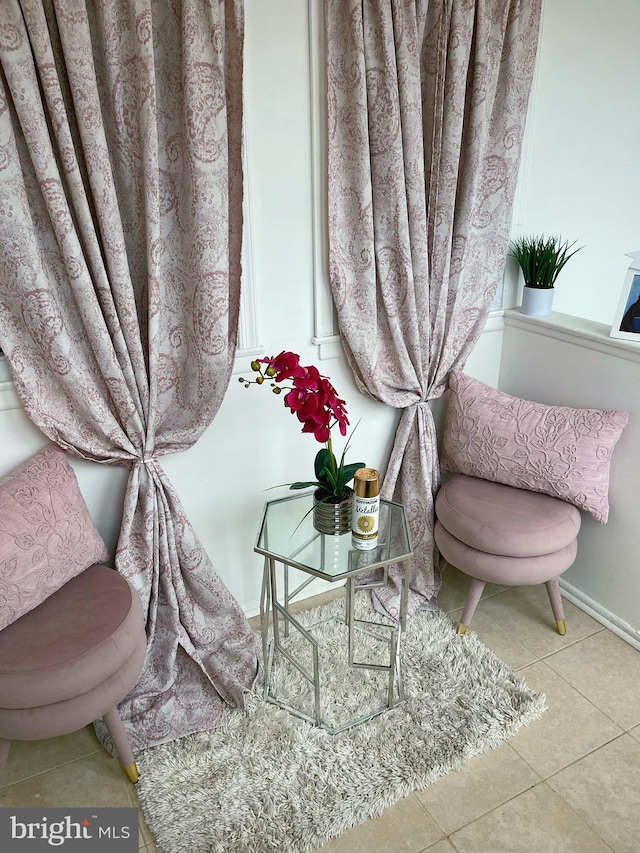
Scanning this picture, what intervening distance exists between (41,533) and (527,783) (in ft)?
4.78

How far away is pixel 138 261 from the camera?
1794 mm

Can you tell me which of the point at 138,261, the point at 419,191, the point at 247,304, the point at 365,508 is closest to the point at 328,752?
the point at 365,508

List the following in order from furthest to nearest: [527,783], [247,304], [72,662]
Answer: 1. [247,304]
2. [527,783]
3. [72,662]

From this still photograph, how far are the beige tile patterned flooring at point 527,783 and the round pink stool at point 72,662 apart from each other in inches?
7.8

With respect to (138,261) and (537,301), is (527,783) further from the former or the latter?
(138,261)

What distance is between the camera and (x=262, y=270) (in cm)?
200

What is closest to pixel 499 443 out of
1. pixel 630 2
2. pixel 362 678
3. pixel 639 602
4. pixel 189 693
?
pixel 639 602

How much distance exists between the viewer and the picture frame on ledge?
212cm

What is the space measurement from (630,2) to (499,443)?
177cm

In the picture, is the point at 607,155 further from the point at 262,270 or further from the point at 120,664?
the point at 120,664

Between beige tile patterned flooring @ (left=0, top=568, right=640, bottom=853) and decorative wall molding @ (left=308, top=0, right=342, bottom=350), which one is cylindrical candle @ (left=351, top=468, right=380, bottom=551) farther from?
beige tile patterned flooring @ (left=0, top=568, right=640, bottom=853)

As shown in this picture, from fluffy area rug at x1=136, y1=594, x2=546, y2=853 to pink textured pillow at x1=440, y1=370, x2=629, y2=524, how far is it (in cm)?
60

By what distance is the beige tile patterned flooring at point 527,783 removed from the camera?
1614 millimetres

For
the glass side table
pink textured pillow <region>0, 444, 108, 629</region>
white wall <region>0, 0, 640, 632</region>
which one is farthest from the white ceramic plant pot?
pink textured pillow <region>0, 444, 108, 629</region>
